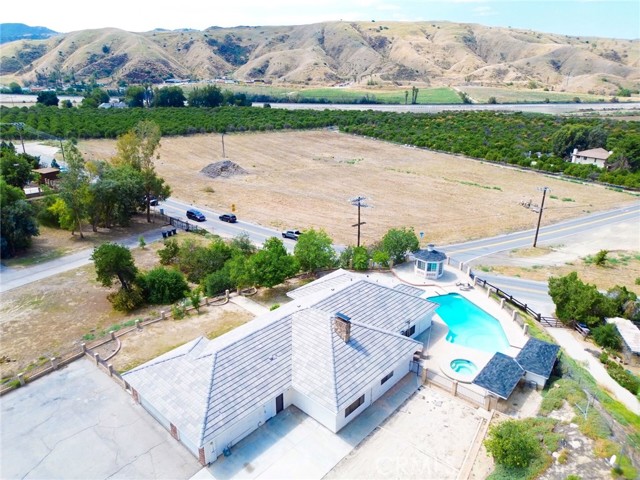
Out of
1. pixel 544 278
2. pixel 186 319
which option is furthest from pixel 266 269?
pixel 544 278

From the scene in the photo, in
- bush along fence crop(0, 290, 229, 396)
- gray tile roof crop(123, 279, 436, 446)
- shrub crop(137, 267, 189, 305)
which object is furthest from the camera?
shrub crop(137, 267, 189, 305)

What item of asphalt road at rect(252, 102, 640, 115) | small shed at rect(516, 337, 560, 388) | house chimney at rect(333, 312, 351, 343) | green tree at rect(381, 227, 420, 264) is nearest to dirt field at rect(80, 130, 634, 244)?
green tree at rect(381, 227, 420, 264)

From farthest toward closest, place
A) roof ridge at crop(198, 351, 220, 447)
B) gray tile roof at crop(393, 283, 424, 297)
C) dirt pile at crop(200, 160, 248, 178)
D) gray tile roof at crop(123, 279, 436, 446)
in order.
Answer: dirt pile at crop(200, 160, 248, 178)
gray tile roof at crop(393, 283, 424, 297)
gray tile roof at crop(123, 279, 436, 446)
roof ridge at crop(198, 351, 220, 447)

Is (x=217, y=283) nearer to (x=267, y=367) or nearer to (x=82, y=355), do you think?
(x=82, y=355)

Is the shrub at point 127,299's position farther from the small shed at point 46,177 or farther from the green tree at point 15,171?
the small shed at point 46,177

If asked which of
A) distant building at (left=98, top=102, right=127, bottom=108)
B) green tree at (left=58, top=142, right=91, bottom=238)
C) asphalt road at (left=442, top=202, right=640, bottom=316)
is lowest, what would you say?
asphalt road at (left=442, top=202, right=640, bottom=316)

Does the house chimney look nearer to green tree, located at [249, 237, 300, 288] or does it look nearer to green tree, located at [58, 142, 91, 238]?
green tree, located at [249, 237, 300, 288]

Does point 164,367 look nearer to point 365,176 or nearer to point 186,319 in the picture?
point 186,319

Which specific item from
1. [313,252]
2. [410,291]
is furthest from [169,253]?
[410,291]
